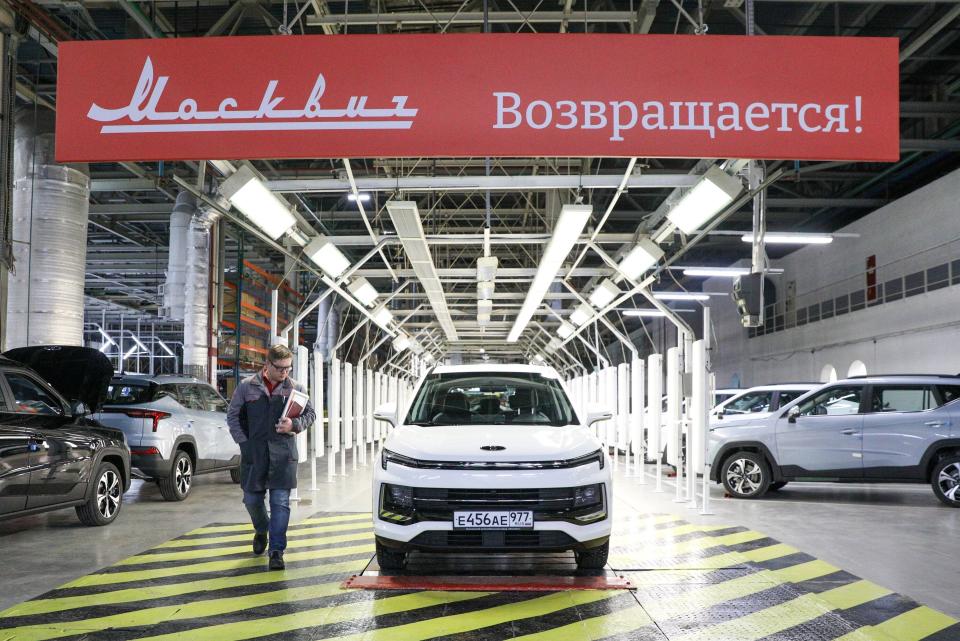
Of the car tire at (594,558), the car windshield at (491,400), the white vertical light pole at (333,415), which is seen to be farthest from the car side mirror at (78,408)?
the car tire at (594,558)

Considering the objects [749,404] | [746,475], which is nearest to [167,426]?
[746,475]

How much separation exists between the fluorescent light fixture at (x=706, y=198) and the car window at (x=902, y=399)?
170 inches

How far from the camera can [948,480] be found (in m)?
10.5

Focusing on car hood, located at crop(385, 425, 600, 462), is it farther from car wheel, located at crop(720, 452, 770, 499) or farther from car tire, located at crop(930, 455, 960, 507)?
car tire, located at crop(930, 455, 960, 507)

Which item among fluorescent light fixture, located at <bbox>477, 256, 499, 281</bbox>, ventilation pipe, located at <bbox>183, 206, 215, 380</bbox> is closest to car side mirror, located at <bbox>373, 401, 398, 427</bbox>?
fluorescent light fixture, located at <bbox>477, 256, 499, 281</bbox>

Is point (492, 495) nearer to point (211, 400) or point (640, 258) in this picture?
point (640, 258)

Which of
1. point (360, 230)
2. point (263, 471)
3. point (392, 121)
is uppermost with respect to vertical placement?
point (360, 230)

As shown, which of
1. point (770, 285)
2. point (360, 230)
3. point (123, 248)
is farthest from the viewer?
point (770, 285)

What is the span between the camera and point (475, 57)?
5.11 meters

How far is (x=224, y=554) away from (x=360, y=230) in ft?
42.3

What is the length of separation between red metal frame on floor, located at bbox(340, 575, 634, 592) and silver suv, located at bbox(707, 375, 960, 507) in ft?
19.2

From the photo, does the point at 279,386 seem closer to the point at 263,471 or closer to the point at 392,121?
the point at 263,471

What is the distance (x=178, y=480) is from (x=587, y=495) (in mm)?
6784

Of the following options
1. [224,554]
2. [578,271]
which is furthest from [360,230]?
[224,554]
